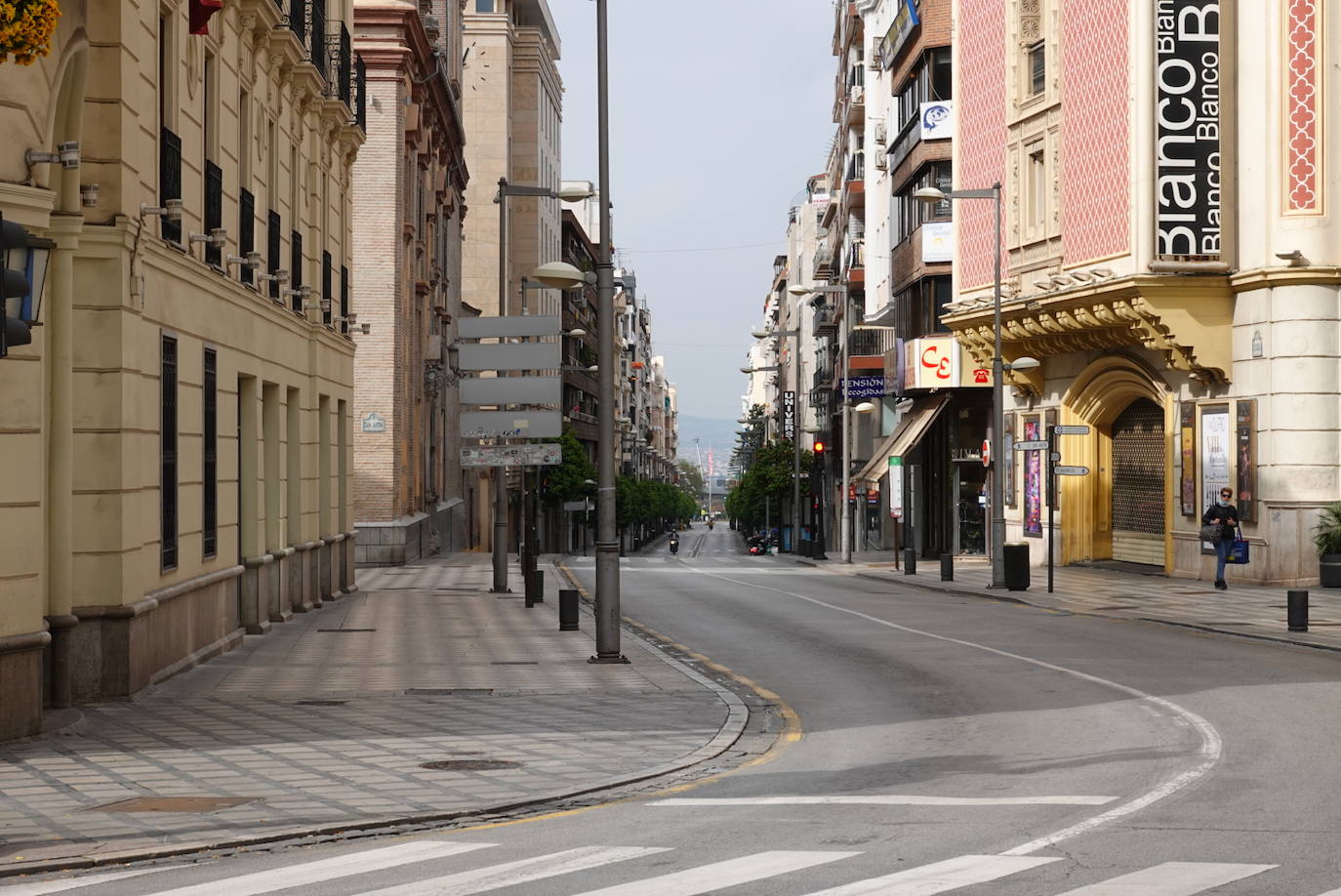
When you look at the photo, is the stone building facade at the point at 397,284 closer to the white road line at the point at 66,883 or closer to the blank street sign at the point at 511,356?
the blank street sign at the point at 511,356

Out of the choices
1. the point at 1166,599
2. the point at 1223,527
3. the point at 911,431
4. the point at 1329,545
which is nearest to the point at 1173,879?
the point at 1166,599

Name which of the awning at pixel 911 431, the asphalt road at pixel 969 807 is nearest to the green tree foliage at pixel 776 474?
the awning at pixel 911 431

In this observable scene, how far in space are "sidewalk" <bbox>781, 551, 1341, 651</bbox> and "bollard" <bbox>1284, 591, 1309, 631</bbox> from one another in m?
0.14

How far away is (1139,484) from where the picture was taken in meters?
39.9

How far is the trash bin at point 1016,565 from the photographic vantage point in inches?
1348

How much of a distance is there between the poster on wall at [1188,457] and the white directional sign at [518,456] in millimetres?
13666

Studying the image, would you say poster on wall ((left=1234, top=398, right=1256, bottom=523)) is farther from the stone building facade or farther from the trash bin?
the stone building facade

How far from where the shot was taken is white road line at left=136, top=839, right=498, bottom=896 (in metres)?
8.24

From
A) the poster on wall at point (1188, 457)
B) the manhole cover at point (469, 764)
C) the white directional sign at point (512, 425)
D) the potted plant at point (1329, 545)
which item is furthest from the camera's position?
the poster on wall at point (1188, 457)

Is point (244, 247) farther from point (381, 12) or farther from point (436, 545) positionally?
point (436, 545)

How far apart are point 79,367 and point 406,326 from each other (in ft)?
110

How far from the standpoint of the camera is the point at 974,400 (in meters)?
51.3

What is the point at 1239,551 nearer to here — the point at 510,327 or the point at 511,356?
the point at 510,327

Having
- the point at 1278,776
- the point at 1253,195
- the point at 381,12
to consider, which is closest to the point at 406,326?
the point at 381,12
